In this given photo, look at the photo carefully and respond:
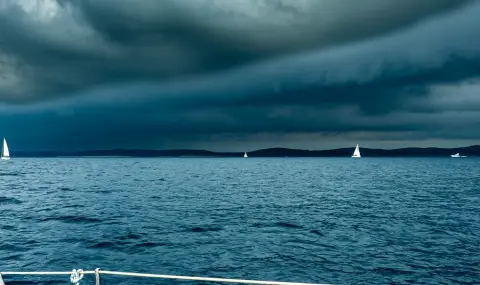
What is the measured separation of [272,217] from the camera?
2938cm

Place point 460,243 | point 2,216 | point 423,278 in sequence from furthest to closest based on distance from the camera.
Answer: point 2,216 → point 460,243 → point 423,278

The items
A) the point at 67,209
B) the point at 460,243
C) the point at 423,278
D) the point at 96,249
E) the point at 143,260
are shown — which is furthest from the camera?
the point at 67,209

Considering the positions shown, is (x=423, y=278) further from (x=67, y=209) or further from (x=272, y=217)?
(x=67, y=209)

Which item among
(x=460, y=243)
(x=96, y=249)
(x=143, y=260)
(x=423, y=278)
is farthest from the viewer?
(x=460, y=243)

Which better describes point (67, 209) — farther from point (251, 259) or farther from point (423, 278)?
point (423, 278)

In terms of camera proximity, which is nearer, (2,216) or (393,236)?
(393,236)

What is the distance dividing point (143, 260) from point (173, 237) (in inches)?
192

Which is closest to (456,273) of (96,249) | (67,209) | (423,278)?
(423,278)

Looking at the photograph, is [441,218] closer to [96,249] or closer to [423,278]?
[423,278]

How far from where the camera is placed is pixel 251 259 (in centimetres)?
1691

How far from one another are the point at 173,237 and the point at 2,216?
1777 centimetres

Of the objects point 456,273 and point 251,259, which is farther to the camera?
point 251,259

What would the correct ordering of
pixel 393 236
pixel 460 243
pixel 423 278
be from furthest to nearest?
pixel 393 236 < pixel 460 243 < pixel 423 278

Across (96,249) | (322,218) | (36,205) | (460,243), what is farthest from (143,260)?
(36,205)
